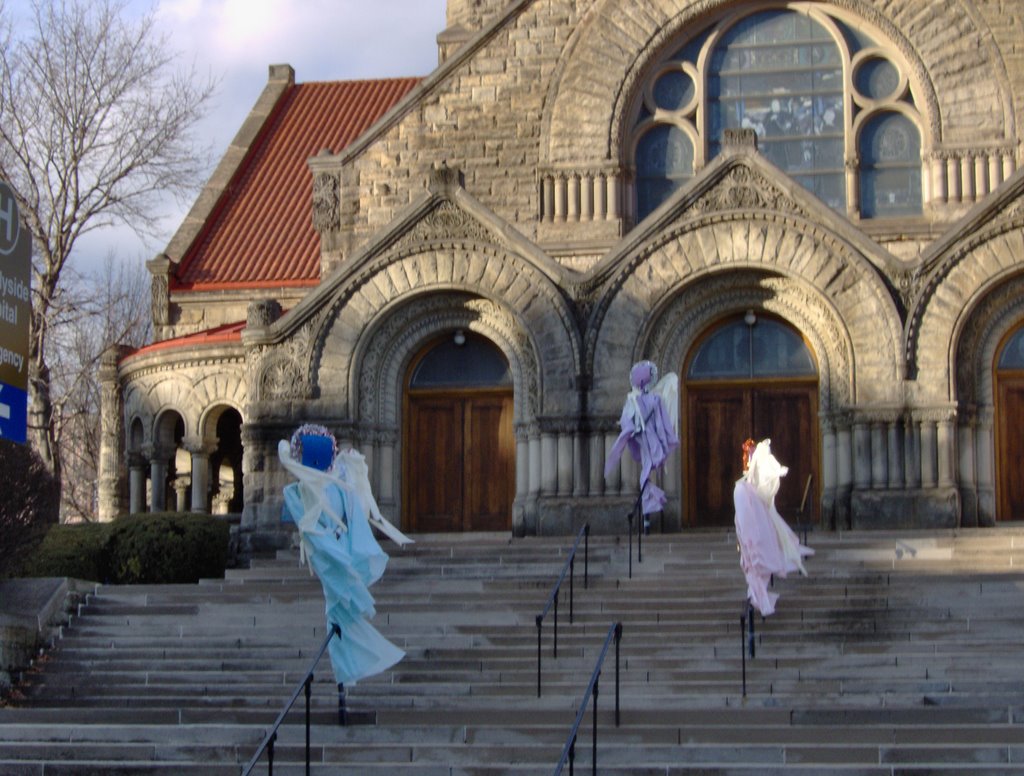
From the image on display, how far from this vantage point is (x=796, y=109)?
84.7ft

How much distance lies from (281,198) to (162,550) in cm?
1301

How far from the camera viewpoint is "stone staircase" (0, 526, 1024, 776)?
1448 cm

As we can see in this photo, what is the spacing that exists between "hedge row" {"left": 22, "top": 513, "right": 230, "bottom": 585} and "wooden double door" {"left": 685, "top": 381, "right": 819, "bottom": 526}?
20.9 feet

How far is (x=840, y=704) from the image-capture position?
50.4ft

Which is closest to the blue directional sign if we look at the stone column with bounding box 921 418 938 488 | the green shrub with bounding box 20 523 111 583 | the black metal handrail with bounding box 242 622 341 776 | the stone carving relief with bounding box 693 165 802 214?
the black metal handrail with bounding box 242 622 341 776

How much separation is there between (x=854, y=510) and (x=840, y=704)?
23.6 ft

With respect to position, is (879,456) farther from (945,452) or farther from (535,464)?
(535,464)

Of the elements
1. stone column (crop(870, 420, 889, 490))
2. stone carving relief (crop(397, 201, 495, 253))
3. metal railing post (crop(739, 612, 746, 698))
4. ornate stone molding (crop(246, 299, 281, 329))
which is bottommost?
metal railing post (crop(739, 612, 746, 698))

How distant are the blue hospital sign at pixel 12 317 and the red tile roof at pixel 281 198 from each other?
65.8ft

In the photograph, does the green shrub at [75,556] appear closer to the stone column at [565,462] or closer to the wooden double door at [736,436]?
the stone column at [565,462]

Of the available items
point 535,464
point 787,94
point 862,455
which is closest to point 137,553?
point 535,464

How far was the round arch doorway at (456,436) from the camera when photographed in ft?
81.0

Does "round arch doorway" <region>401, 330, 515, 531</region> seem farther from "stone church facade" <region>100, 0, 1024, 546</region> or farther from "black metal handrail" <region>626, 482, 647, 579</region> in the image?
"black metal handrail" <region>626, 482, 647, 579</region>

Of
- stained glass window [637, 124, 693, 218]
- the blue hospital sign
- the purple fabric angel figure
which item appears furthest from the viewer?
stained glass window [637, 124, 693, 218]
